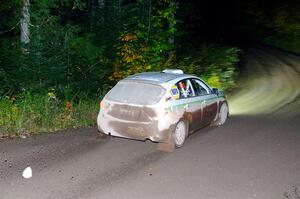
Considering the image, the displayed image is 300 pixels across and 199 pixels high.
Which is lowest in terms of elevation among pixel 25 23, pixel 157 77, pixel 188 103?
pixel 188 103

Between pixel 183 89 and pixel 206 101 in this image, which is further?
pixel 206 101

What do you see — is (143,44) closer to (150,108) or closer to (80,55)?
(80,55)

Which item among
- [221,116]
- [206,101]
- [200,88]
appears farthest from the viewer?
[221,116]

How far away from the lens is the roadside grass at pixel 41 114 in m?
12.0

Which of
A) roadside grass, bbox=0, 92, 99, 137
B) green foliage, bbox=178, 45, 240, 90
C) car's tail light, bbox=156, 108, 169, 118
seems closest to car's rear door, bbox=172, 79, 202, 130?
car's tail light, bbox=156, 108, 169, 118

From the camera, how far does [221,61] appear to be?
24047mm

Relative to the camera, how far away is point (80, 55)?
1673 cm

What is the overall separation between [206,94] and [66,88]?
5672 mm

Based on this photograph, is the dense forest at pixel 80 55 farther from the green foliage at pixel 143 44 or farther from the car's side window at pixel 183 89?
the car's side window at pixel 183 89

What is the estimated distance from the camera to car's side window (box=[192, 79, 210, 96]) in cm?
1204

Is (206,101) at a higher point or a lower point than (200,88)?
lower

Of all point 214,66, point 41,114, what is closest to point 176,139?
point 41,114

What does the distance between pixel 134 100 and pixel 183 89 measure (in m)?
1.54

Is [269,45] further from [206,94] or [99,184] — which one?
[99,184]
